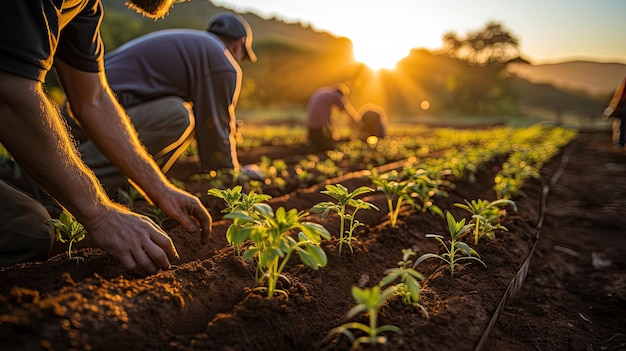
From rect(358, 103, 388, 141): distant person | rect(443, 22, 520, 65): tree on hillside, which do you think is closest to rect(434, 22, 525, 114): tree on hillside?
rect(443, 22, 520, 65): tree on hillside

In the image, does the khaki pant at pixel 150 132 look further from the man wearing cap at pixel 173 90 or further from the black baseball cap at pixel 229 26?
the black baseball cap at pixel 229 26

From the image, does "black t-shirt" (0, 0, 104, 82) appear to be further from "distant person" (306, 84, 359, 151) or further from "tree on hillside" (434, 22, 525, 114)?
"tree on hillside" (434, 22, 525, 114)

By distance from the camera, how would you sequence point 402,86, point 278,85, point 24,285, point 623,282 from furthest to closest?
point 402,86 < point 278,85 < point 623,282 < point 24,285

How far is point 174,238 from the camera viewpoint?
101 inches

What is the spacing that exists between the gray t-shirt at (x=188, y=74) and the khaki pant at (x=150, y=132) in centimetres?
14

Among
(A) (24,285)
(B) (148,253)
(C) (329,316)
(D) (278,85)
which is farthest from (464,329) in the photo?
(D) (278,85)

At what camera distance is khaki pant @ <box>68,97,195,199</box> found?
3.72m

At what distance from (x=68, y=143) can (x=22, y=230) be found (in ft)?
2.66

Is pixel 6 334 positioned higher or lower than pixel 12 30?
lower

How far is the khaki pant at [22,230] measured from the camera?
210cm

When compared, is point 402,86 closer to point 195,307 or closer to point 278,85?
point 278,85

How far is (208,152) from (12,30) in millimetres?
2687

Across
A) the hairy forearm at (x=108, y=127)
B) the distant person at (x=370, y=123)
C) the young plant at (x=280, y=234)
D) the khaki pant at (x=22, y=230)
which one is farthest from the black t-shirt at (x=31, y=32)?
the distant person at (x=370, y=123)

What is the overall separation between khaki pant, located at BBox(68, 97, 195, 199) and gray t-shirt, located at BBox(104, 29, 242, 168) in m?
0.14
